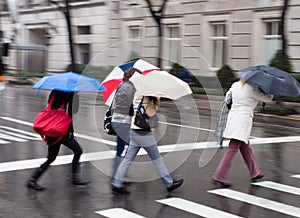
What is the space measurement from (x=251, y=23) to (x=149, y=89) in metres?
19.7

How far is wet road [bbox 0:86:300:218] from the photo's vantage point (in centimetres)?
742

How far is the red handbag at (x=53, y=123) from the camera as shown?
8266 mm

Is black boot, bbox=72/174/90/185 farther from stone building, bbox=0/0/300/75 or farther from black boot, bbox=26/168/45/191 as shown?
stone building, bbox=0/0/300/75

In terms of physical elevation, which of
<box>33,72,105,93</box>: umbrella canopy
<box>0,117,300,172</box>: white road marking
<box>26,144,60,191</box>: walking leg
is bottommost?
<box>0,117,300,172</box>: white road marking

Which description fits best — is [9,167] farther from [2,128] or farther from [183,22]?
[183,22]

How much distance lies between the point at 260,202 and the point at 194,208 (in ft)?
3.27

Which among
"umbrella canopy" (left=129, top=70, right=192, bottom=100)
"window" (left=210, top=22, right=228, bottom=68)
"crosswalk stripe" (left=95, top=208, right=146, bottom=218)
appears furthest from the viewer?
"window" (left=210, top=22, right=228, bottom=68)

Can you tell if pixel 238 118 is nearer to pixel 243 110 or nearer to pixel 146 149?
pixel 243 110

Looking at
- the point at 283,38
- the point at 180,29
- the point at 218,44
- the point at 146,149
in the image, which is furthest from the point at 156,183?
the point at 180,29

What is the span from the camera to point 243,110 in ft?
28.9

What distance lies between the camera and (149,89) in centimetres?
788

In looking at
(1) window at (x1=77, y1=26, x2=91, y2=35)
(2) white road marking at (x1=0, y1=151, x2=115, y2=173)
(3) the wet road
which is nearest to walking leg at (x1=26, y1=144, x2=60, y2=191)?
(3) the wet road

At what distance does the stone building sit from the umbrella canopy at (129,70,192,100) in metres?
4.52

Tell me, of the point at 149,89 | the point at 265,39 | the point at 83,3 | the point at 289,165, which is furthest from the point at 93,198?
the point at 83,3
